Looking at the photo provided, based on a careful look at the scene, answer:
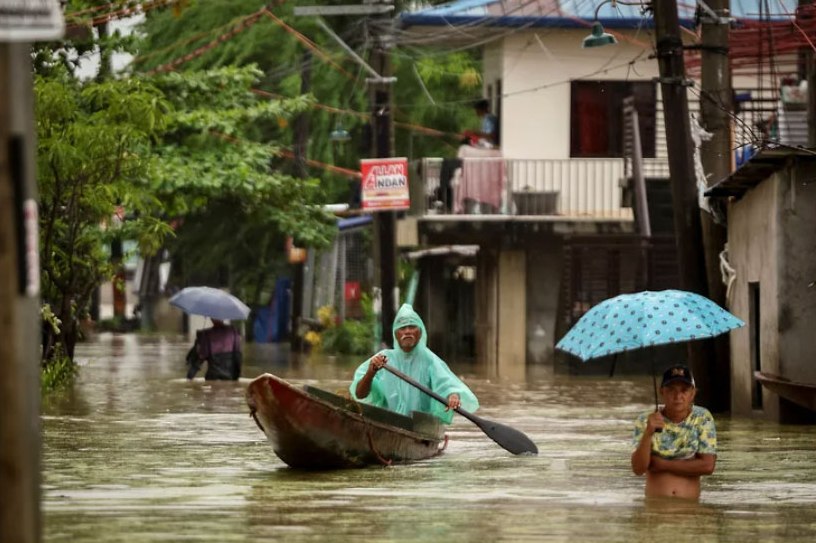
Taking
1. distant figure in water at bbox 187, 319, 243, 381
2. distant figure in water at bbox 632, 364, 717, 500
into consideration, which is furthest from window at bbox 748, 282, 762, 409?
distant figure in water at bbox 632, 364, 717, 500

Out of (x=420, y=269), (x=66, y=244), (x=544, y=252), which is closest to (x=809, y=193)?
(x=66, y=244)

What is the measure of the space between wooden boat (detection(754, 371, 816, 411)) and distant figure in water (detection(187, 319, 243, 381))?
38.5 feet

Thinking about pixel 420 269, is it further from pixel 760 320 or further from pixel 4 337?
pixel 4 337

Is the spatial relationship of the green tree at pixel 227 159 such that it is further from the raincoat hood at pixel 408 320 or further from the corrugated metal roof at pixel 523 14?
the raincoat hood at pixel 408 320

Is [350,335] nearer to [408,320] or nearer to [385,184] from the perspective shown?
[385,184]

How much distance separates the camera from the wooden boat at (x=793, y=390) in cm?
2133

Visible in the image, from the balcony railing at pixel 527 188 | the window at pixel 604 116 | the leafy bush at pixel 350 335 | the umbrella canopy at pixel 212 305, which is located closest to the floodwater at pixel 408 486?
the umbrella canopy at pixel 212 305

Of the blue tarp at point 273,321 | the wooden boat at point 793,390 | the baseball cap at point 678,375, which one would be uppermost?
the baseball cap at point 678,375

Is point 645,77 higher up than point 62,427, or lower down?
higher up

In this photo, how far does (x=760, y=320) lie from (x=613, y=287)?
45.7 ft

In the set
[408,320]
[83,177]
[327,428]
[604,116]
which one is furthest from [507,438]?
[604,116]

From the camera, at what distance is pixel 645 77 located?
40125 millimetres

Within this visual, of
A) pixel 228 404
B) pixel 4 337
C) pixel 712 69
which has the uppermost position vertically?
pixel 712 69

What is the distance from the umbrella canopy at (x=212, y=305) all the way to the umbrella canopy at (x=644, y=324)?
1706cm
